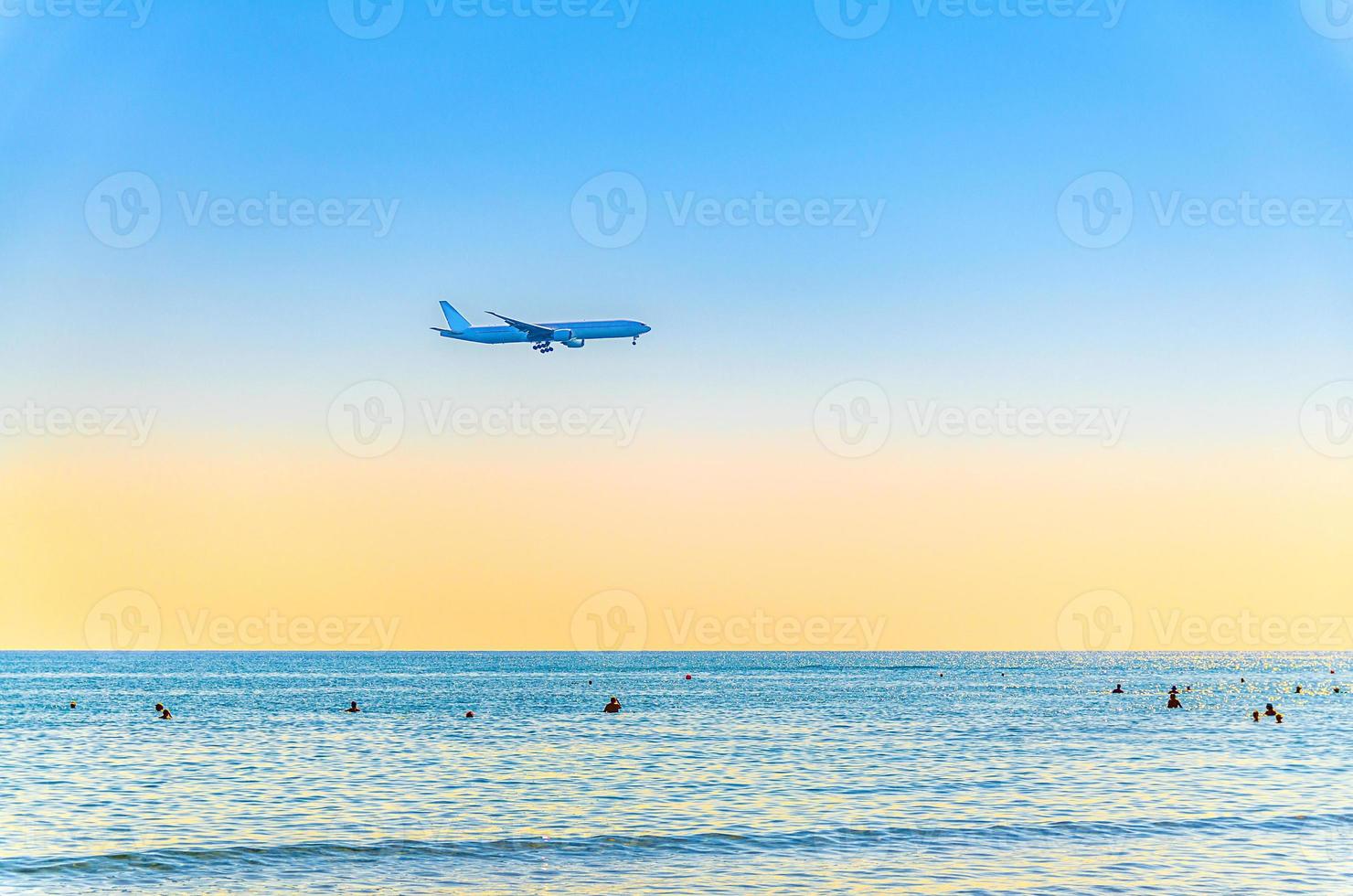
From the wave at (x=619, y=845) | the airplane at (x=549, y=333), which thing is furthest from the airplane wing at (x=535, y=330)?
the wave at (x=619, y=845)

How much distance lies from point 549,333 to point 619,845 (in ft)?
181

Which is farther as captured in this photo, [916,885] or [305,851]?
[305,851]

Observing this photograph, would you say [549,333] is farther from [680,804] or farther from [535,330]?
[680,804]

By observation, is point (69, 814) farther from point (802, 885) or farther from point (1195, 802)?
point (1195, 802)

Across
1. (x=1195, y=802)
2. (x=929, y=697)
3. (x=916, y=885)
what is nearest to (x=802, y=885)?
(x=916, y=885)

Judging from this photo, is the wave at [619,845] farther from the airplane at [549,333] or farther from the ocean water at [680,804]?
the airplane at [549,333]

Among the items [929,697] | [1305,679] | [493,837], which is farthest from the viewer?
[1305,679]

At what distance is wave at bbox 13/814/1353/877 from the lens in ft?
132

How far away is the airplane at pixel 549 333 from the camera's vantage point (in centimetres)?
9288

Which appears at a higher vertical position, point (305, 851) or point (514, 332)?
point (514, 332)

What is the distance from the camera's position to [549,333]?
3666 inches

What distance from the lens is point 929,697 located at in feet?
426

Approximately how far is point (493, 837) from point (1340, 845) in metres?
26.9

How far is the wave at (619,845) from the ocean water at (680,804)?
0.48 ft
